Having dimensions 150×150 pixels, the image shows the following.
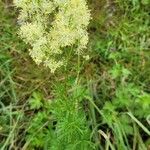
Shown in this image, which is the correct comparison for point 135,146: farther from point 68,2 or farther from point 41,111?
point 68,2

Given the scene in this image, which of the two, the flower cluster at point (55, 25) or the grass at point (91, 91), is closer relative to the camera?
the flower cluster at point (55, 25)

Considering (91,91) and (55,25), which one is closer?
(55,25)

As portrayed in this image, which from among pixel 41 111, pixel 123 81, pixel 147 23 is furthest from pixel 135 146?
pixel 147 23

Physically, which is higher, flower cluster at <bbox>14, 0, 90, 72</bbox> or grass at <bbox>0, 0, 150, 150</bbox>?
flower cluster at <bbox>14, 0, 90, 72</bbox>

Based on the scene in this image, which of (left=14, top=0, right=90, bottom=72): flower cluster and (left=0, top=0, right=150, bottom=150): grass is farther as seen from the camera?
(left=0, top=0, right=150, bottom=150): grass

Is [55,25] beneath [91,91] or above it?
above

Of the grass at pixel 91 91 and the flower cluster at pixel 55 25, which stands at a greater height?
the flower cluster at pixel 55 25

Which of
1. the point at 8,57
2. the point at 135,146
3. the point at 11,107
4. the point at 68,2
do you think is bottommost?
the point at 135,146

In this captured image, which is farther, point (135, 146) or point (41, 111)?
point (41, 111)
